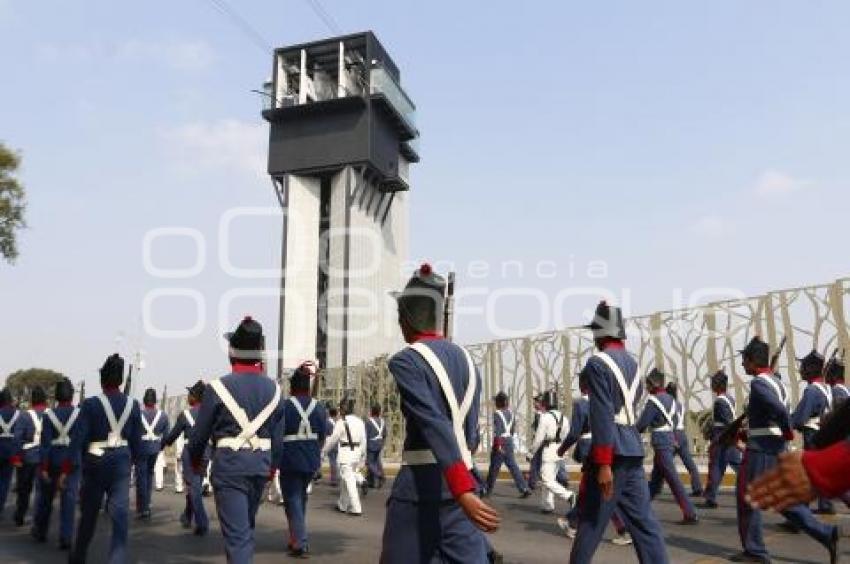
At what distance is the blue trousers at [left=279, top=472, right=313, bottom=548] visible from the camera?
8031 millimetres

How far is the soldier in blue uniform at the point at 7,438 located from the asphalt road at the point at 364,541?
62cm

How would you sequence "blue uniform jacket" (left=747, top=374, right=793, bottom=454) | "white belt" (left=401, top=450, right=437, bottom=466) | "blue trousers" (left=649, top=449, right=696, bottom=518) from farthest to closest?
"blue trousers" (left=649, top=449, right=696, bottom=518) < "blue uniform jacket" (left=747, top=374, right=793, bottom=454) < "white belt" (left=401, top=450, right=437, bottom=466)

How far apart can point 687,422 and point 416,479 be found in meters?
16.1

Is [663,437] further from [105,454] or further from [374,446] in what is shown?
[374,446]

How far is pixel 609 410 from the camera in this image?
18.6ft

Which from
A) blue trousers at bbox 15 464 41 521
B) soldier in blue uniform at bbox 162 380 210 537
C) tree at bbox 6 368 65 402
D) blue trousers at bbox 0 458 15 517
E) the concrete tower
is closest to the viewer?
soldier in blue uniform at bbox 162 380 210 537

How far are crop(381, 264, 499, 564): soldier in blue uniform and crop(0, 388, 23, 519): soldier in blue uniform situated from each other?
9.64 m

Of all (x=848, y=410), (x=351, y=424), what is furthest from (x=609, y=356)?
(x=351, y=424)

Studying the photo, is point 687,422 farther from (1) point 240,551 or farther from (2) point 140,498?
(1) point 240,551

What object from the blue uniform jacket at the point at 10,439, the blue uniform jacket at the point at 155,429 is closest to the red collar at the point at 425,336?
the blue uniform jacket at the point at 10,439

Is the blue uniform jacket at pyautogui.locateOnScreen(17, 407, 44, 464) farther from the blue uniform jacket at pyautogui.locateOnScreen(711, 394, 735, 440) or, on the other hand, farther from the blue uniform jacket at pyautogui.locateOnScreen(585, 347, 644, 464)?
the blue uniform jacket at pyautogui.locateOnScreen(711, 394, 735, 440)

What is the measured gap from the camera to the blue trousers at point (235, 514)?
5.29 meters

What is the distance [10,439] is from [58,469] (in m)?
2.55

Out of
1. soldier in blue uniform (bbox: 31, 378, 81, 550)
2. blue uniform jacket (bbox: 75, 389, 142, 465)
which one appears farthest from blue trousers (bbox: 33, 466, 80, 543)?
blue uniform jacket (bbox: 75, 389, 142, 465)
